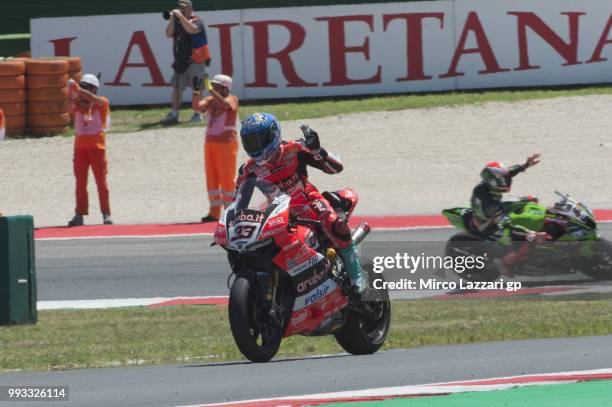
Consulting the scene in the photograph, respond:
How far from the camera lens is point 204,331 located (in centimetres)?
1158

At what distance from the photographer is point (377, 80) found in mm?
24109

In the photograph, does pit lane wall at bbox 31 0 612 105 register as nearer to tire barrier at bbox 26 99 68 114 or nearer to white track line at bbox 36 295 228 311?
tire barrier at bbox 26 99 68 114

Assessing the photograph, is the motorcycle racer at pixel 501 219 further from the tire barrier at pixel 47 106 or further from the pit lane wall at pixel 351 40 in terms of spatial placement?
the tire barrier at pixel 47 106

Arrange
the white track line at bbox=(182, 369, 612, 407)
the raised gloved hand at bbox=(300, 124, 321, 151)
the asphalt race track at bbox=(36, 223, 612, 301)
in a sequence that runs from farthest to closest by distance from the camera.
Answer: the asphalt race track at bbox=(36, 223, 612, 301) → the raised gloved hand at bbox=(300, 124, 321, 151) → the white track line at bbox=(182, 369, 612, 407)

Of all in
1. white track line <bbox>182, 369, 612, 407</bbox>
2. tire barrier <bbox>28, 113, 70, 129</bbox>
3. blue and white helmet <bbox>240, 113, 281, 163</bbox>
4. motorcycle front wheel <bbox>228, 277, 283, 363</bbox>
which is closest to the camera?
white track line <bbox>182, 369, 612, 407</bbox>

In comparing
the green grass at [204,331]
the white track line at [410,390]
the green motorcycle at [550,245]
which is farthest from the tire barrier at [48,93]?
the white track line at [410,390]

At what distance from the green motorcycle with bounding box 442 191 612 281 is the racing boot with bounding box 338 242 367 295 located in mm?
4215

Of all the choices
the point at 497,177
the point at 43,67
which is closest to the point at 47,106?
the point at 43,67

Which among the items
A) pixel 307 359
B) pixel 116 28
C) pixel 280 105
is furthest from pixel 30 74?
pixel 307 359

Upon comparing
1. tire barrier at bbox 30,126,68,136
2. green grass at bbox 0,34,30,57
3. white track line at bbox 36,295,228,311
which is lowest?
white track line at bbox 36,295,228,311

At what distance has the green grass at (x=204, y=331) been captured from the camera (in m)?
10.2

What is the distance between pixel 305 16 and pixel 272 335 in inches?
604

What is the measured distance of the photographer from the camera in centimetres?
2245

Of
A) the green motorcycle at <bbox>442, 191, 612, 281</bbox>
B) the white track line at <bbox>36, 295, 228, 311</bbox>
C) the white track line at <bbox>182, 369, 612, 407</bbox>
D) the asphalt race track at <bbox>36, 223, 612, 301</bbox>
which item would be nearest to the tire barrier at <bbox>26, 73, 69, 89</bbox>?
the asphalt race track at <bbox>36, 223, 612, 301</bbox>
